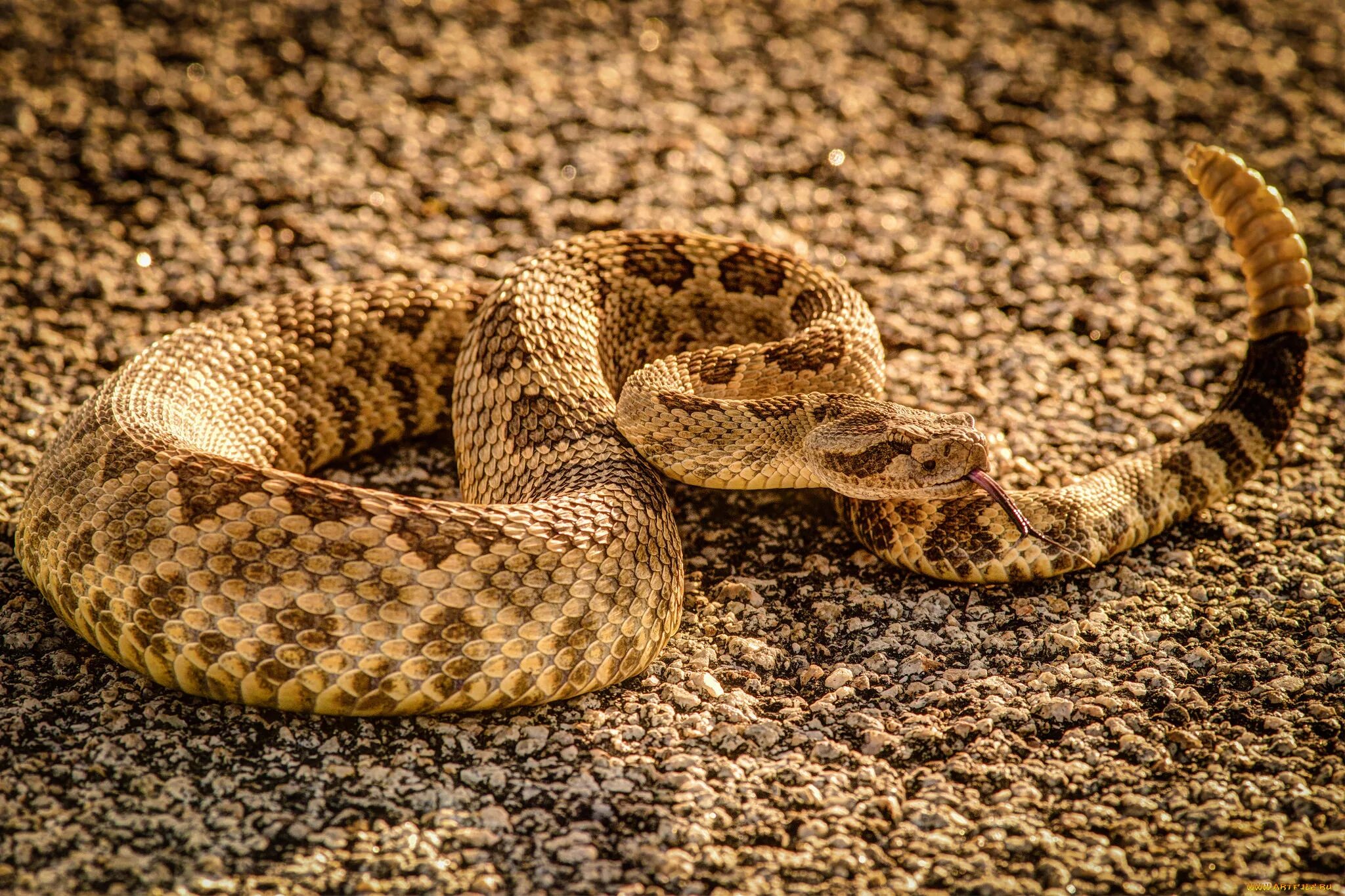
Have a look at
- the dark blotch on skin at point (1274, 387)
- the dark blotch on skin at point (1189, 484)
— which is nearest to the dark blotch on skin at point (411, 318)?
the dark blotch on skin at point (1189, 484)

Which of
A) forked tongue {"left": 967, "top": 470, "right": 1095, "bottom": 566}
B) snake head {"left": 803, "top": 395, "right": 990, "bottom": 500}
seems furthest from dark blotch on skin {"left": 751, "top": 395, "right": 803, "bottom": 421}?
forked tongue {"left": 967, "top": 470, "right": 1095, "bottom": 566}

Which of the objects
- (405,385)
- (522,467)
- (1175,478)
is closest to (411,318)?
(405,385)

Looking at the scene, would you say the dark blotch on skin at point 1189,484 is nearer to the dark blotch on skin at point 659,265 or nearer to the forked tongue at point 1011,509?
the forked tongue at point 1011,509

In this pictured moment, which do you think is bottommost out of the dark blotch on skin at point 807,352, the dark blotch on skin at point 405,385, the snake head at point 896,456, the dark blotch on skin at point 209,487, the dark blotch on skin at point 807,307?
the dark blotch on skin at point 405,385

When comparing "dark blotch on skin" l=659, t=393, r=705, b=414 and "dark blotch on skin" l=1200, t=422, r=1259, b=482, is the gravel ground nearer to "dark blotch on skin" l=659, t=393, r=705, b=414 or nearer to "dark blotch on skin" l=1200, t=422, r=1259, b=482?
"dark blotch on skin" l=1200, t=422, r=1259, b=482

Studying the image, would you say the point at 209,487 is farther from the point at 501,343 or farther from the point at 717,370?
the point at 717,370
